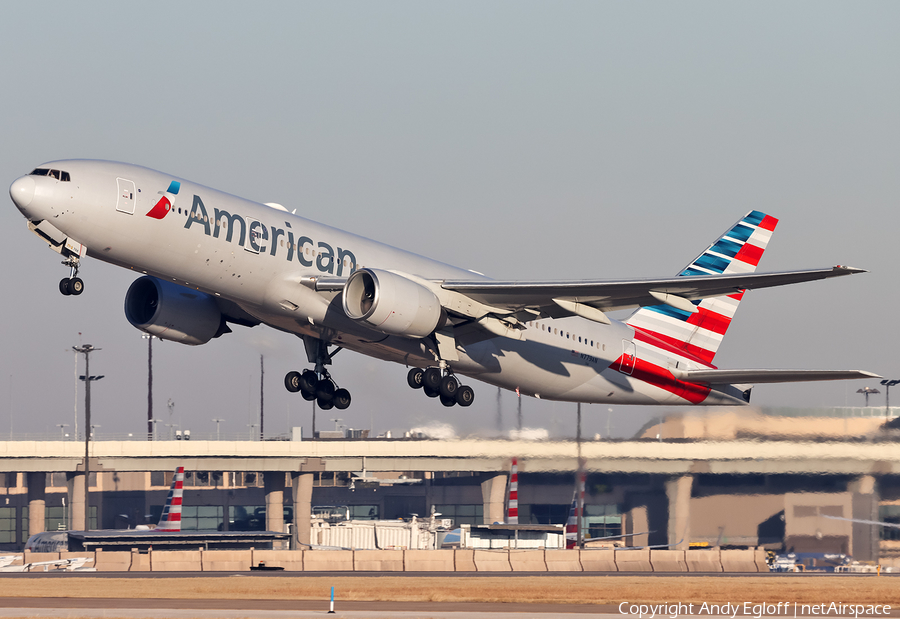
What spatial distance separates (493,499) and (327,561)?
22013 mm

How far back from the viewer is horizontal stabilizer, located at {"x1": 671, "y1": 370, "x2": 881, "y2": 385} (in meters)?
34.2

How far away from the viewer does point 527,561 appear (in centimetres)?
5759

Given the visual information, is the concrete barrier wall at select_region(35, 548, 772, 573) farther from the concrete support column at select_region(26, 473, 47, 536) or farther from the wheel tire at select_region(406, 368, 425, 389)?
the concrete support column at select_region(26, 473, 47, 536)

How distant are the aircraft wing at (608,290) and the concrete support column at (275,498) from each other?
59.8 m

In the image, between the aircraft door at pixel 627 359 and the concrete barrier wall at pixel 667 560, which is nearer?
the aircraft door at pixel 627 359

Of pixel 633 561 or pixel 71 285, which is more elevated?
pixel 71 285

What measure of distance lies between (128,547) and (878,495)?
4476 cm

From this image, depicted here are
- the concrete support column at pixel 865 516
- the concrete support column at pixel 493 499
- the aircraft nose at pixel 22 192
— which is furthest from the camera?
the concrete support column at pixel 493 499

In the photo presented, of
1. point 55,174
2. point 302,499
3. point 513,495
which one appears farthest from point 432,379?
point 302,499

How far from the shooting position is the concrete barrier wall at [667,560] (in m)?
56.7

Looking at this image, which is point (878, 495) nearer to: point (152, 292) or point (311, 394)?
point (311, 394)

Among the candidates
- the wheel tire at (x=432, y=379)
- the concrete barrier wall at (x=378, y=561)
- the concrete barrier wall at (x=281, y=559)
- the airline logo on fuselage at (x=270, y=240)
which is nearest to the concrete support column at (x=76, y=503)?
the concrete barrier wall at (x=281, y=559)

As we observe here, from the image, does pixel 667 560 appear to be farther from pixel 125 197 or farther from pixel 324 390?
pixel 125 197

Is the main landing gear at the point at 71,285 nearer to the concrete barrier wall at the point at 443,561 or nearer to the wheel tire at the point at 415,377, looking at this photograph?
the wheel tire at the point at 415,377
